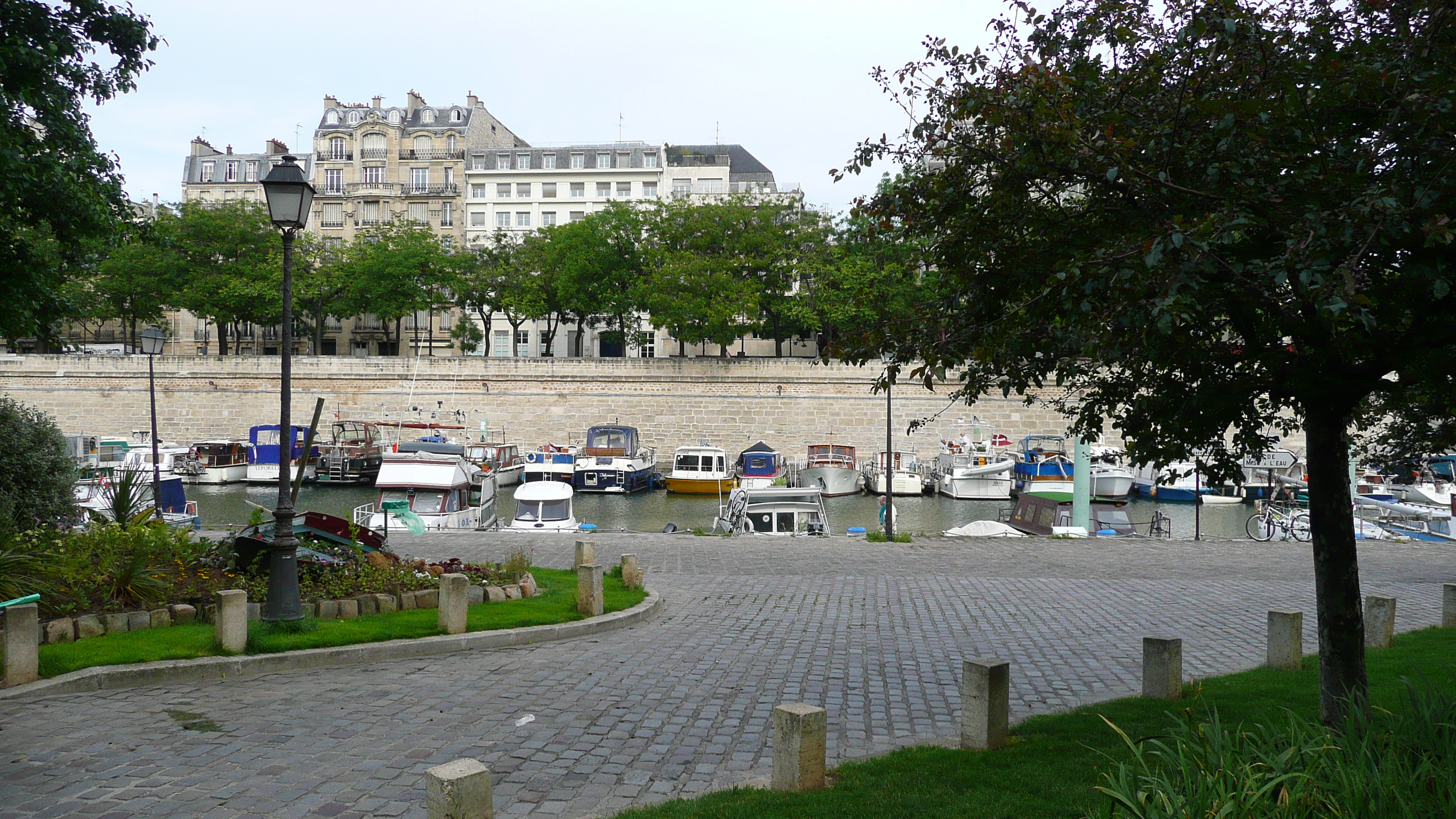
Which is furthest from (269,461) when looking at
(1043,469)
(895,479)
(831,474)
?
(1043,469)

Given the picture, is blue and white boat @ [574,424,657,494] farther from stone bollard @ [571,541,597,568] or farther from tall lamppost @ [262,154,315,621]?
tall lamppost @ [262,154,315,621]

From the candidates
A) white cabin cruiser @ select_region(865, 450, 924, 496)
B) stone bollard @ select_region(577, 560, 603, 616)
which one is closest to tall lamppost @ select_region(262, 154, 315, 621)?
stone bollard @ select_region(577, 560, 603, 616)

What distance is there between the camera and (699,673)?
9.09 metres

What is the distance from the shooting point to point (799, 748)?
5516 mm

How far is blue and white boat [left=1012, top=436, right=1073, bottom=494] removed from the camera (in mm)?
40031

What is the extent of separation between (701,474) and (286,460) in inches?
1278

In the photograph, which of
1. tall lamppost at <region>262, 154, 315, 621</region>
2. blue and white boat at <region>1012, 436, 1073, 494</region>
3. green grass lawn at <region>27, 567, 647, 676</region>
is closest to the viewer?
green grass lawn at <region>27, 567, 647, 676</region>

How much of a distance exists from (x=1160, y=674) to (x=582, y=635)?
233 inches

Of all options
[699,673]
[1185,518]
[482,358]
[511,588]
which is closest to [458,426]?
[482,358]

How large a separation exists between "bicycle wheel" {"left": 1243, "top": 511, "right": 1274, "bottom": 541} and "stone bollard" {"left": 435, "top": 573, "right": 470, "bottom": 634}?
78.1 feet

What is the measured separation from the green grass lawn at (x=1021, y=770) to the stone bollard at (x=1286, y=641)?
1.82ft

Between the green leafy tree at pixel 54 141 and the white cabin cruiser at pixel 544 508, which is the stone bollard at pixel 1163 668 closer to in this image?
the green leafy tree at pixel 54 141

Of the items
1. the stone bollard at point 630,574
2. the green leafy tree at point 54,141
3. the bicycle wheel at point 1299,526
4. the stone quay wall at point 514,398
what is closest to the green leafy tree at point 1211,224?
the stone bollard at point 630,574

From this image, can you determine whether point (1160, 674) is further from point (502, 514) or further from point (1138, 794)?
point (502, 514)
